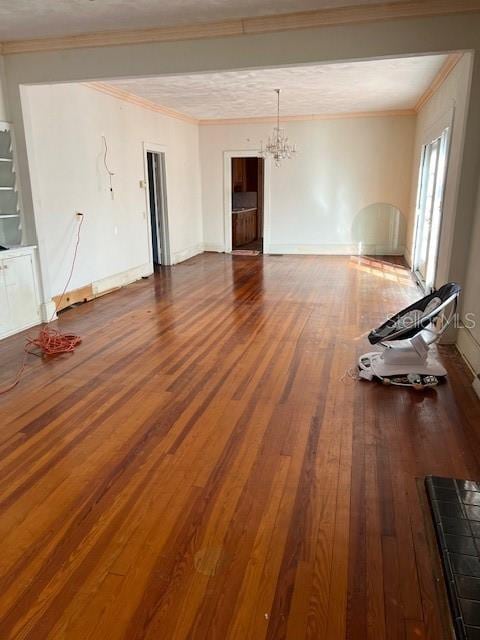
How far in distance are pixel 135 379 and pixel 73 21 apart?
3.08 meters

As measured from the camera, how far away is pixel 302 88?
6836mm

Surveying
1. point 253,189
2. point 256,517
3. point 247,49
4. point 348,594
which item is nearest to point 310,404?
point 256,517

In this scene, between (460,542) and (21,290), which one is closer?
(460,542)

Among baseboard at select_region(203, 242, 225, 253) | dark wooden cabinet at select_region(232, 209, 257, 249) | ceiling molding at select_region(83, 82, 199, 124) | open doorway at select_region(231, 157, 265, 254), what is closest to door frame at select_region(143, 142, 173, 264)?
ceiling molding at select_region(83, 82, 199, 124)

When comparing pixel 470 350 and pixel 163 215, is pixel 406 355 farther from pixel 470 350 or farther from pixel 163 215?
pixel 163 215

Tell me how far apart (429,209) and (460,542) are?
5.70 meters

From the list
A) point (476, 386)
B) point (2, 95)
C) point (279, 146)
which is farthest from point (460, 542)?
point (279, 146)

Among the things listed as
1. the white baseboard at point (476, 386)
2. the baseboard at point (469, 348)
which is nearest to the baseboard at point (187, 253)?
the baseboard at point (469, 348)

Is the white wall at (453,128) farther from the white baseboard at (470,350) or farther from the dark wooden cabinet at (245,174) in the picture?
the dark wooden cabinet at (245,174)

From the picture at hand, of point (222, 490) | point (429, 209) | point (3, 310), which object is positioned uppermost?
point (429, 209)

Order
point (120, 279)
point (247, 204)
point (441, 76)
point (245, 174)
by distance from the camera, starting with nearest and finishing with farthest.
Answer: point (441, 76), point (120, 279), point (247, 204), point (245, 174)

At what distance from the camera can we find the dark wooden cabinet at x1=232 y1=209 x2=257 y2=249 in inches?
442

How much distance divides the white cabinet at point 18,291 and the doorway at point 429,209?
4.49m

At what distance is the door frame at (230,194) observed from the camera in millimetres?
9961
